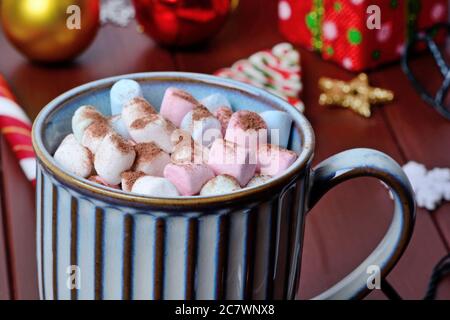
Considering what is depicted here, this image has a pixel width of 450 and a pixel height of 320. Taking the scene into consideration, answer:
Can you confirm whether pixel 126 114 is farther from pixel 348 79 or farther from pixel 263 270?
pixel 348 79

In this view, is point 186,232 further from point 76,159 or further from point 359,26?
point 359,26

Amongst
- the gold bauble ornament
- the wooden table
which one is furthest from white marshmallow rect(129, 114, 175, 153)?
the gold bauble ornament

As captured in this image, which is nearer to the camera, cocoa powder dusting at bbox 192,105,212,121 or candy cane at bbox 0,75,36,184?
cocoa powder dusting at bbox 192,105,212,121

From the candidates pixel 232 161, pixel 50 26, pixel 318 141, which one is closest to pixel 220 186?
pixel 232 161

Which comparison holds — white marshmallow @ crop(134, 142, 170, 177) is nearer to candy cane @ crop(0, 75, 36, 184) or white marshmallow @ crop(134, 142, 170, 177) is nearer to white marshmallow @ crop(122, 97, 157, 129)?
white marshmallow @ crop(122, 97, 157, 129)

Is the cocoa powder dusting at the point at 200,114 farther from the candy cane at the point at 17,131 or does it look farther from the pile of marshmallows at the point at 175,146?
the candy cane at the point at 17,131

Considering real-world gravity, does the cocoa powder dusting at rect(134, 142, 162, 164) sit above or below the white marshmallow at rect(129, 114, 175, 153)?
below

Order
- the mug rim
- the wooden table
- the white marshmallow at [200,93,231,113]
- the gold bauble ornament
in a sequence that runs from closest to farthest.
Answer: the mug rim, the white marshmallow at [200,93,231,113], the wooden table, the gold bauble ornament
